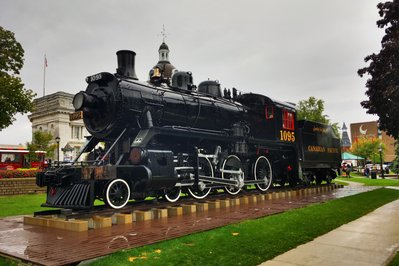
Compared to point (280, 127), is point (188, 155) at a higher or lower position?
lower

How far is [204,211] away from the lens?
868cm

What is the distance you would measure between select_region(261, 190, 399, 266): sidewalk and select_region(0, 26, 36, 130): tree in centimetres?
1651

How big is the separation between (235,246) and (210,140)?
607cm

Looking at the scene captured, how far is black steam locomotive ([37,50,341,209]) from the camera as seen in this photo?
7.76 meters

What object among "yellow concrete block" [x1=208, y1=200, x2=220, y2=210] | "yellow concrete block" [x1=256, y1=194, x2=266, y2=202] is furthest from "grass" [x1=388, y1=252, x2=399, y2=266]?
"yellow concrete block" [x1=256, y1=194, x2=266, y2=202]

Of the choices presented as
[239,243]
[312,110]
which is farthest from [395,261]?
[312,110]

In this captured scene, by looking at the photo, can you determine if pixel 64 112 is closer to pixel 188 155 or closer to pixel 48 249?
pixel 188 155

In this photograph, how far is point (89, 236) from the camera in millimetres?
5789

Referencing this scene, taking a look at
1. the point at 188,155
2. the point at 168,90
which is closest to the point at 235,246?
the point at 188,155

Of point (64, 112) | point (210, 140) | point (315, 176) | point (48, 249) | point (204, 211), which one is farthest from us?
point (64, 112)

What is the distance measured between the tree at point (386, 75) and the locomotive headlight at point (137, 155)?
32.9ft

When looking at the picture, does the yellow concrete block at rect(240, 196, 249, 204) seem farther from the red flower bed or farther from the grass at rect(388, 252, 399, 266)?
the red flower bed

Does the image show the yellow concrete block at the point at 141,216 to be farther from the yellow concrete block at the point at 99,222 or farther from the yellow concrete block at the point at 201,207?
the yellow concrete block at the point at 201,207

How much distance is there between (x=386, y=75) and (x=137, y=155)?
11.0 m
